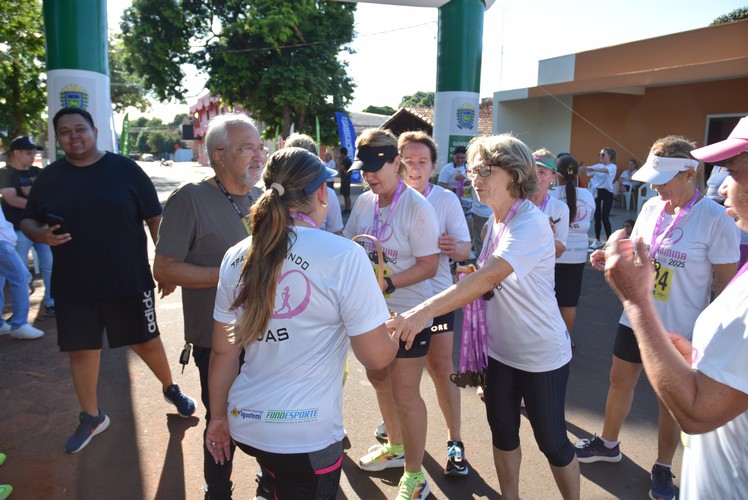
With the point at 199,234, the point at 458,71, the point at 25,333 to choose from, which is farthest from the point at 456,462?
the point at 458,71

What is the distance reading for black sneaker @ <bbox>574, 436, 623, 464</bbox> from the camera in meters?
3.47

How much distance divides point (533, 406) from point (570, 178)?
129 inches

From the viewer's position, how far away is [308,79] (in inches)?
834

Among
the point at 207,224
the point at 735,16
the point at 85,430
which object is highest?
the point at 735,16

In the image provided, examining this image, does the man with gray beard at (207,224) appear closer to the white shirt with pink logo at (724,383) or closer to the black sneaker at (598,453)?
the white shirt with pink logo at (724,383)

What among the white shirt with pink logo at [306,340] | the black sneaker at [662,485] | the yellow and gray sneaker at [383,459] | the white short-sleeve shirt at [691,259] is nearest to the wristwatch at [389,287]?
the white shirt with pink logo at [306,340]

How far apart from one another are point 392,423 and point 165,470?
1464 millimetres

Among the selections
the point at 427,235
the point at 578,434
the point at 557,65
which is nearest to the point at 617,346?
the point at 578,434

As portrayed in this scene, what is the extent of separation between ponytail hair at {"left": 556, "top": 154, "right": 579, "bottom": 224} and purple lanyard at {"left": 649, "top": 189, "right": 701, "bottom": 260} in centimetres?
191

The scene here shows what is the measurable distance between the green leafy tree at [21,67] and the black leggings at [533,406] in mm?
12374

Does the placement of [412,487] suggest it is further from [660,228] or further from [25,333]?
[25,333]

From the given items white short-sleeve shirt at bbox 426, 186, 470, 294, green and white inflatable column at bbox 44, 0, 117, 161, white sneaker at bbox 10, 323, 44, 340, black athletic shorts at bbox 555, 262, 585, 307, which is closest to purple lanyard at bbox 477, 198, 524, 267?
white short-sleeve shirt at bbox 426, 186, 470, 294

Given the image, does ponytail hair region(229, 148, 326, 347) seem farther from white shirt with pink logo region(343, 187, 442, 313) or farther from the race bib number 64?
the race bib number 64

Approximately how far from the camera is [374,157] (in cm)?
312
